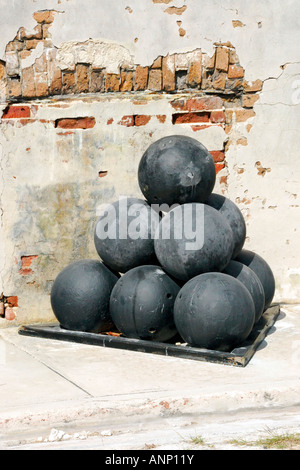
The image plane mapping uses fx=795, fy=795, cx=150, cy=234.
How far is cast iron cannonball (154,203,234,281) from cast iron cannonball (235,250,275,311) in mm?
651

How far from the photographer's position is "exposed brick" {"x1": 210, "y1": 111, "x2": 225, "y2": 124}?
6941mm

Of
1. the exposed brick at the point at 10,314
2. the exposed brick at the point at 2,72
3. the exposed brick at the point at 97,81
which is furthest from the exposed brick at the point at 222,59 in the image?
the exposed brick at the point at 10,314

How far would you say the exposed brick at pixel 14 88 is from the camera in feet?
21.3

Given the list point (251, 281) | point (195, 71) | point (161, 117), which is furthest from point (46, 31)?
point (251, 281)

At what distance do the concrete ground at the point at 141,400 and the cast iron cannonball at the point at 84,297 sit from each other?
1.40 feet

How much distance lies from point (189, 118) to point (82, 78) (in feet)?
3.25

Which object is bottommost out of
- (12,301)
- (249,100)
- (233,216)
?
(12,301)

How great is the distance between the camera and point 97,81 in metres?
6.67

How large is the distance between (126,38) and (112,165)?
1.06 metres

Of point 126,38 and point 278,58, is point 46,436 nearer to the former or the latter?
point 126,38

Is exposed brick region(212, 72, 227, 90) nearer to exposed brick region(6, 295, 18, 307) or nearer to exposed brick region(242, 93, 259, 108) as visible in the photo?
exposed brick region(242, 93, 259, 108)

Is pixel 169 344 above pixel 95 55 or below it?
below

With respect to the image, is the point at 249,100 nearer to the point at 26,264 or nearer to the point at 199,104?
the point at 199,104

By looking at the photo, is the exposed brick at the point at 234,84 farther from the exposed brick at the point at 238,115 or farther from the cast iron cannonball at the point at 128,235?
the cast iron cannonball at the point at 128,235
